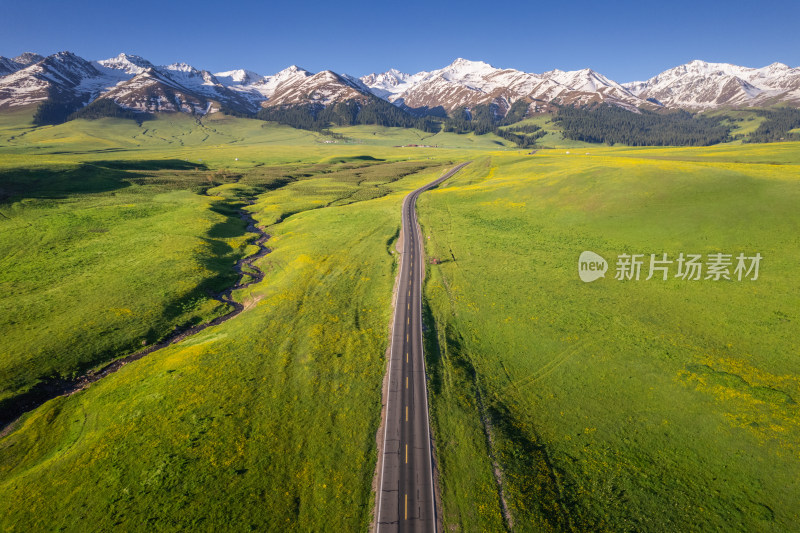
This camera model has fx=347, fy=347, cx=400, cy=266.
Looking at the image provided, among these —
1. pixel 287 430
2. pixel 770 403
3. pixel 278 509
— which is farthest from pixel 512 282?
pixel 278 509

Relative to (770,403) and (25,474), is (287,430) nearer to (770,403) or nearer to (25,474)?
(25,474)

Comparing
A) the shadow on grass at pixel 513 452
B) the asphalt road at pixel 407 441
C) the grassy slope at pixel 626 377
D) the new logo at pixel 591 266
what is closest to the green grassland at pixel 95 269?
the asphalt road at pixel 407 441

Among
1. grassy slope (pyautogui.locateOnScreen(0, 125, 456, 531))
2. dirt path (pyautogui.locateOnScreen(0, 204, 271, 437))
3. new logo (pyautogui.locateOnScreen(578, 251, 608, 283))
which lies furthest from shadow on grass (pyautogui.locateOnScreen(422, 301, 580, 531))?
dirt path (pyautogui.locateOnScreen(0, 204, 271, 437))

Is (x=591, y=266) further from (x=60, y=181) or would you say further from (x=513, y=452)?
(x=60, y=181)

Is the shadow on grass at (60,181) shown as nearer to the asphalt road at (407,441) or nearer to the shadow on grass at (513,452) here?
the asphalt road at (407,441)

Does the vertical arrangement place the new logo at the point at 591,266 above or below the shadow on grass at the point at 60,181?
below

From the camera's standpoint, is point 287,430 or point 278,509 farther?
point 287,430
